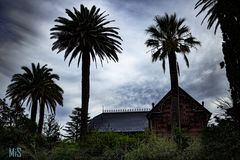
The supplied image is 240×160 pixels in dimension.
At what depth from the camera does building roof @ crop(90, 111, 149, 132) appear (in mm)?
55125

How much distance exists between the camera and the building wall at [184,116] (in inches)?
1982

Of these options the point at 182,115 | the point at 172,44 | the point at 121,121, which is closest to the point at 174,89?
the point at 172,44

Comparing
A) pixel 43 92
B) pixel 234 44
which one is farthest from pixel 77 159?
pixel 43 92

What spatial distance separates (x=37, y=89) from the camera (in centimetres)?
4522

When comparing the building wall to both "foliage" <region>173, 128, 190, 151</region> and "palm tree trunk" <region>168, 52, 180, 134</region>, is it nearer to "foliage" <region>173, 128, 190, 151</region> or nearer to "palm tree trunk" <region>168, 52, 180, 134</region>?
"palm tree trunk" <region>168, 52, 180, 134</region>

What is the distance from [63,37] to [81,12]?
11.1ft

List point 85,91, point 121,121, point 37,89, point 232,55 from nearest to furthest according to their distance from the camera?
1. point 232,55
2. point 85,91
3. point 37,89
4. point 121,121

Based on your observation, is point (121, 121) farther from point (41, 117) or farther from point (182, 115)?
point (41, 117)

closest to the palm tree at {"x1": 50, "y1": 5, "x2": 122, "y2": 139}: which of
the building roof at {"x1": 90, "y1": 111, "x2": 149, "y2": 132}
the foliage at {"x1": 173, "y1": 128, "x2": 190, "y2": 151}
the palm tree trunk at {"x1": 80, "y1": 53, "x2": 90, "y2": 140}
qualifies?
the palm tree trunk at {"x1": 80, "y1": 53, "x2": 90, "y2": 140}

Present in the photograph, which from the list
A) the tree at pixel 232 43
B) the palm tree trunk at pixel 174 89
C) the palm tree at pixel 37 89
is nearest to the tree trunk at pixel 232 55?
the tree at pixel 232 43

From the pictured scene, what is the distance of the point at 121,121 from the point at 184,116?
11.8 m

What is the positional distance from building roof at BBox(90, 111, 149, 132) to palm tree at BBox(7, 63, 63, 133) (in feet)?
35.6

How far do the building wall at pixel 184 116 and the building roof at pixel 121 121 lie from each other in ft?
13.0

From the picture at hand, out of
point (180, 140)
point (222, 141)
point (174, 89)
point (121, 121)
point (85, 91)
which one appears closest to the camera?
point (222, 141)
